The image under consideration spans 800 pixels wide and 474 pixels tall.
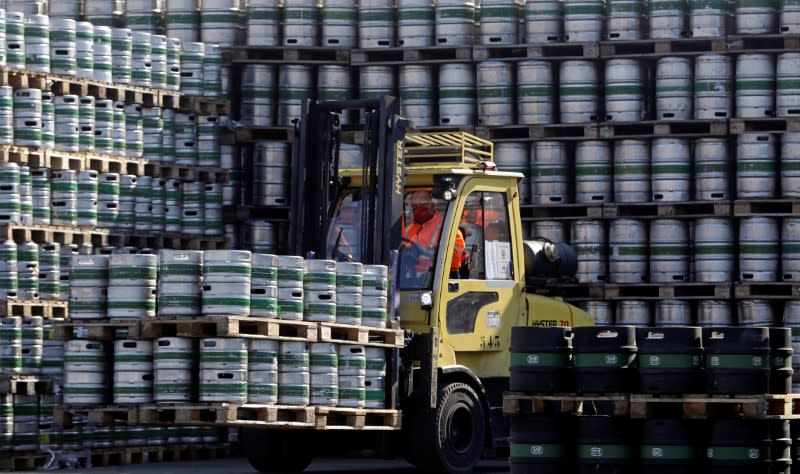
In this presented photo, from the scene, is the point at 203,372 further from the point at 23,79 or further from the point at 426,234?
the point at 23,79

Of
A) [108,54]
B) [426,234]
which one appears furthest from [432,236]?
[108,54]

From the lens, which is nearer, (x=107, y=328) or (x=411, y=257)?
(x=107, y=328)

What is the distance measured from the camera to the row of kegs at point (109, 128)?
1340cm

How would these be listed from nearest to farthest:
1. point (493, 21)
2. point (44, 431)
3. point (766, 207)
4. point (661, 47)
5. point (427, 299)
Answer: point (427, 299) < point (44, 431) < point (766, 207) < point (661, 47) < point (493, 21)

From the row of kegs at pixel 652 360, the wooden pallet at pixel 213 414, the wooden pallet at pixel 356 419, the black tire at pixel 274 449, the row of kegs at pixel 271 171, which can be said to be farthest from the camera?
the row of kegs at pixel 271 171

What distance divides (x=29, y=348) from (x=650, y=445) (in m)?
5.16

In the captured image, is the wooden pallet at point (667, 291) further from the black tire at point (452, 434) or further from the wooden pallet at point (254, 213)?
the wooden pallet at point (254, 213)

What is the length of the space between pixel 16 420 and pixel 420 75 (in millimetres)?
4716

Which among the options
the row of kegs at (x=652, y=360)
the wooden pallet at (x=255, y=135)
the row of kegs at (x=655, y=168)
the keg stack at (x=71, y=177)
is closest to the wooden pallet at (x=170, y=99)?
the keg stack at (x=71, y=177)

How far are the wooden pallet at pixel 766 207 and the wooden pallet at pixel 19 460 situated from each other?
597 centimetres

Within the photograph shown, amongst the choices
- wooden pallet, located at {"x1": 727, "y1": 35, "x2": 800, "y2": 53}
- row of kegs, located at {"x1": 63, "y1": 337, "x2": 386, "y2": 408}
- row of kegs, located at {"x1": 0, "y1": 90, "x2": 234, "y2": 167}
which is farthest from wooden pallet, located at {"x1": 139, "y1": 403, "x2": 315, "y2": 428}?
wooden pallet, located at {"x1": 727, "y1": 35, "x2": 800, "y2": 53}

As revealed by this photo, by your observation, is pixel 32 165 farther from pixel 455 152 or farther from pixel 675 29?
pixel 675 29

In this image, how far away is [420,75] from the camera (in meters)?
15.4

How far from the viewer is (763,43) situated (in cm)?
1488
